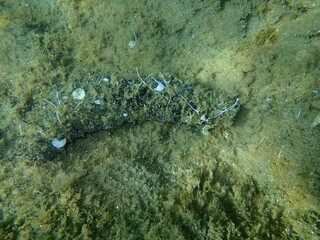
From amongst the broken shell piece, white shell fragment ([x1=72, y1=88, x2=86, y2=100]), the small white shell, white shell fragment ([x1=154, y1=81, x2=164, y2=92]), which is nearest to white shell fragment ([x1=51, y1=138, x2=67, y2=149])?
white shell fragment ([x1=72, y1=88, x2=86, y2=100])

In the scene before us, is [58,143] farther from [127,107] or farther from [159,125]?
[159,125]

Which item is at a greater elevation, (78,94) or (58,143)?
(78,94)

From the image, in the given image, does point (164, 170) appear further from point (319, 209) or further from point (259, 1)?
point (259, 1)

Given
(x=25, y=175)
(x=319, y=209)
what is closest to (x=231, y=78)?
(x=319, y=209)

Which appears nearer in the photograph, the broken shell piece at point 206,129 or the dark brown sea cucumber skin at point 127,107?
the dark brown sea cucumber skin at point 127,107

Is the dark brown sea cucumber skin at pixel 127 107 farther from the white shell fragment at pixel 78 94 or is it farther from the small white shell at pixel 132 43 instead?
the small white shell at pixel 132 43

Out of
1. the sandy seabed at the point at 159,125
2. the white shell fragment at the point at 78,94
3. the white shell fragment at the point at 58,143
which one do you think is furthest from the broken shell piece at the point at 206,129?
the white shell fragment at the point at 58,143

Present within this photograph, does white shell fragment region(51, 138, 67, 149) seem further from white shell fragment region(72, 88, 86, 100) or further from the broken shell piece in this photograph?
the broken shell piece

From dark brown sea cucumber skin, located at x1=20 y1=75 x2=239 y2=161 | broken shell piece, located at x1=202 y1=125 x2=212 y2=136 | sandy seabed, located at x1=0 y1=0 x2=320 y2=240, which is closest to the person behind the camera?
sandy seabed, located at x1=0 y1=0 x2=320 y2=240

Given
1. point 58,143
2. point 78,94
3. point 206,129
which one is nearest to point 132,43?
→ point 78,94
